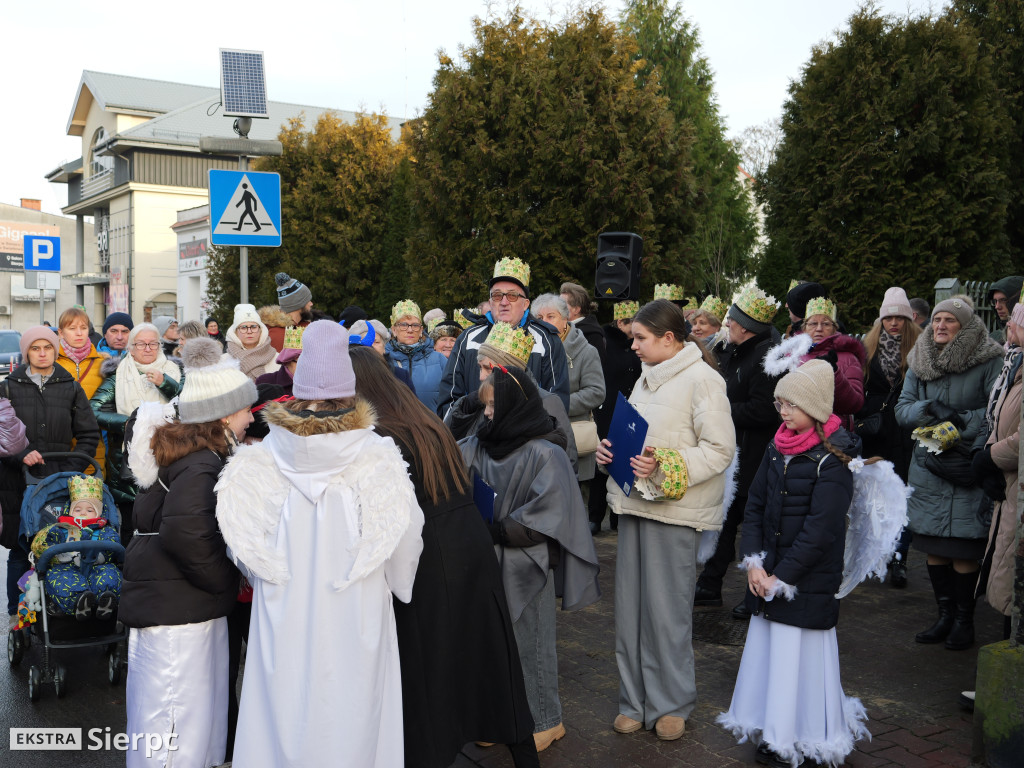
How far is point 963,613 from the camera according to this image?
18.5 ft

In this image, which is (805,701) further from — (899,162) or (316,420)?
(899,162)

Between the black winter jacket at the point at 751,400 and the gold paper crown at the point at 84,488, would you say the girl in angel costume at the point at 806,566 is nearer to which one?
the black winter jacket at the point at 751,400

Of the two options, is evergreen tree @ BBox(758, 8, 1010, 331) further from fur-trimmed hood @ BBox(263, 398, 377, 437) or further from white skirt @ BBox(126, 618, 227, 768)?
white skirt @ BBox(126, 618, 227, 768)

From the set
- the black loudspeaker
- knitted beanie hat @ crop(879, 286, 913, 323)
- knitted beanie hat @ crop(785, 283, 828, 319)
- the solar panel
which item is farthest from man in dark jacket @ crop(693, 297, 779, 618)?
the solar panel

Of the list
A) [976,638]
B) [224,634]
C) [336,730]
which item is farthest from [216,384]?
[976,638]

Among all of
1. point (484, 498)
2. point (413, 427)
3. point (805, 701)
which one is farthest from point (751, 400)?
point (413, 427)

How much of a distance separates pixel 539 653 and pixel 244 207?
5688 millimetres

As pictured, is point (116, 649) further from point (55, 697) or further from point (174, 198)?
point (174, 198)

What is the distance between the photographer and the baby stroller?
506 centimetres

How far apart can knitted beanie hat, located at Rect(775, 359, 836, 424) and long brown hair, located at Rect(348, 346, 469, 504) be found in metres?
1.58

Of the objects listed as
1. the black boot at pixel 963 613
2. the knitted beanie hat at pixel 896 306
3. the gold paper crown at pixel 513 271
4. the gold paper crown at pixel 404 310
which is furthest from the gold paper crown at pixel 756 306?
the gold paper crown at pixel 404 310

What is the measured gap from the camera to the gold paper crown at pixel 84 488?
5590 mm

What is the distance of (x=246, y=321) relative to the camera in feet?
25.0

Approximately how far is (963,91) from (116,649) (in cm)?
1509
